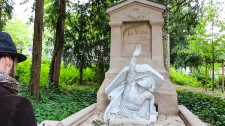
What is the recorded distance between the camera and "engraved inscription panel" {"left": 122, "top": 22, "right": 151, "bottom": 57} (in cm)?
725

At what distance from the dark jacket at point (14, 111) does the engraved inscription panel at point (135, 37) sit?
6359 mm

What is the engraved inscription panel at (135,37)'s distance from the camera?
725 centimetres

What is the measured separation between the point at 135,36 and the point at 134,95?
2.42m

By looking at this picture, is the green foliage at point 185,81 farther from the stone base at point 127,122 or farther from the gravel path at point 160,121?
the stone base at point 127,122

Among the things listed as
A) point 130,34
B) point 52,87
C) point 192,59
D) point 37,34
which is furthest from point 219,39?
point 37,34

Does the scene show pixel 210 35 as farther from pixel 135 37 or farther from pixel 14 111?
pixel 14 111

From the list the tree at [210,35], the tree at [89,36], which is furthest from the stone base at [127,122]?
the tree at [210,35]

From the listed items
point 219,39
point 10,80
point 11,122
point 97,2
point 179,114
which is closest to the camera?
point 11,122

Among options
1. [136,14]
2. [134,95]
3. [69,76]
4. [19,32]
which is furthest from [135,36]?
[19,32]

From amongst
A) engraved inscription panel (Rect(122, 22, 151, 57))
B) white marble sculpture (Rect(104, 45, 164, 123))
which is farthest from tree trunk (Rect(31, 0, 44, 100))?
engraved inscription panel (Rect(122, 22, 151, 57))

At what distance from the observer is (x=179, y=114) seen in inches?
244

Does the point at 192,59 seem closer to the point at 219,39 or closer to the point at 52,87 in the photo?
the point at 219,39

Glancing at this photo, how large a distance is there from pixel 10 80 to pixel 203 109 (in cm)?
717

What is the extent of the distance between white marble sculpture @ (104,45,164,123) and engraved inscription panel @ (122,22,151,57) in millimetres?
1389
